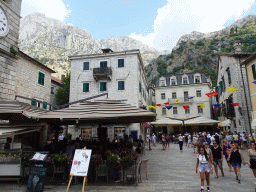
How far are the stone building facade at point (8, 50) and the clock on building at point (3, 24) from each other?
4.5 inches

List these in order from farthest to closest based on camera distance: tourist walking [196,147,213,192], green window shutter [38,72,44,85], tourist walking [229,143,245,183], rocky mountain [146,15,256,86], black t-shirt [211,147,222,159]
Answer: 1. rocky mountain [146,15,256,86]
2. green window shutter [38,72,44,85]
3. black t-shirt [211,147,222,159]
4. tourist walking [229,143,245,183]
5. tourist walking [196,147,213,192]

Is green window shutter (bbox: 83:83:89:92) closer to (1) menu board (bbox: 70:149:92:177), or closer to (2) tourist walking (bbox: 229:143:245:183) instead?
(1) menu board (bbox: 70:149:92:177)

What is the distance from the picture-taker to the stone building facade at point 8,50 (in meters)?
10.1

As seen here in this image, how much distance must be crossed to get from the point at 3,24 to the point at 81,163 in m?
9.63

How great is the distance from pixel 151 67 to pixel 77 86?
6850 centimetres

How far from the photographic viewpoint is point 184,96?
123 feet

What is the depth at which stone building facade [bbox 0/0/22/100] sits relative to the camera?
10070 millimetres

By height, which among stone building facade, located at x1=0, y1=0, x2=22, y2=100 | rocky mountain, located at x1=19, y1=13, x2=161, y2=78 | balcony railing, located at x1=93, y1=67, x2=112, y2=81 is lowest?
stone building facade, located at x1=0, y1=0, x2=22, y2=100

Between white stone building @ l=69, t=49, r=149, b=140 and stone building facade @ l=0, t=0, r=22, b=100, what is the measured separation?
13.6m

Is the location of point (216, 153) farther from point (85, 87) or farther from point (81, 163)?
point (85, 87)

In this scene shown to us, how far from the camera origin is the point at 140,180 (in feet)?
22.1

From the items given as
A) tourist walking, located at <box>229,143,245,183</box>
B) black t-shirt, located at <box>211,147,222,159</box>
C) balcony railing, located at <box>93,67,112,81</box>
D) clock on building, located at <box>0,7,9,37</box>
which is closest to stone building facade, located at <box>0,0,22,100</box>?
clock on building, located at <box>0,7,9,37</box>

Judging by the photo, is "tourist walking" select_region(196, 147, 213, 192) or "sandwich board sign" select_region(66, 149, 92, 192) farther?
"tourist walking" select_region(196, 147, 213, 192)

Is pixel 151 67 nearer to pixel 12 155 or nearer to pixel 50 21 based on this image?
pixel 12 155
